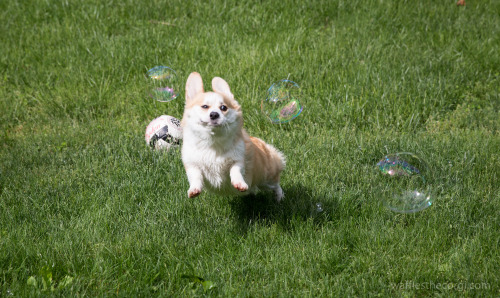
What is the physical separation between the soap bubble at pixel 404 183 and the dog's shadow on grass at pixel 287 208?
18.7 inches

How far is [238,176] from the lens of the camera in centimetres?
366

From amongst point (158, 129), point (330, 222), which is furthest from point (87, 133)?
point (330, 222)

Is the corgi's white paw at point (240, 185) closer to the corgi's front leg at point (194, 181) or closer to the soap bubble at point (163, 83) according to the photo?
the corgi's front leg at point (194, 181)

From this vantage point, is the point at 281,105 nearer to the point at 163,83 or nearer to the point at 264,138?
the point at 264,138

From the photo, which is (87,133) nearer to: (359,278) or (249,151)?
(249,151)

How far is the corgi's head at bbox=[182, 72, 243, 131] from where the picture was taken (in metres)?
3.58

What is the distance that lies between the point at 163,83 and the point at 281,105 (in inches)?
71.8

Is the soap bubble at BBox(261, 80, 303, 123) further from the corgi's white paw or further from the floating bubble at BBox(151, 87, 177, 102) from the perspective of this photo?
the corgi's white paw

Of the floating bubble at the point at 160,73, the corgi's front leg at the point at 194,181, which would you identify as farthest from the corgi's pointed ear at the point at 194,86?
the floating bubble at the point at 160,73

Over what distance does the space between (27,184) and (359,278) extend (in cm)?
316

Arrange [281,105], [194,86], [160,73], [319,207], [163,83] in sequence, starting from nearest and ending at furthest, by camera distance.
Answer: [194,86] → [319,207] → [281,105] → [160,73] → [163,83]

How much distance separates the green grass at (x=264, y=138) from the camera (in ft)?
11.6

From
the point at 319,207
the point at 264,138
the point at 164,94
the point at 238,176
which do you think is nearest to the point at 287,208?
the point at 319,207

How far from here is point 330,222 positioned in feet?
13.3
